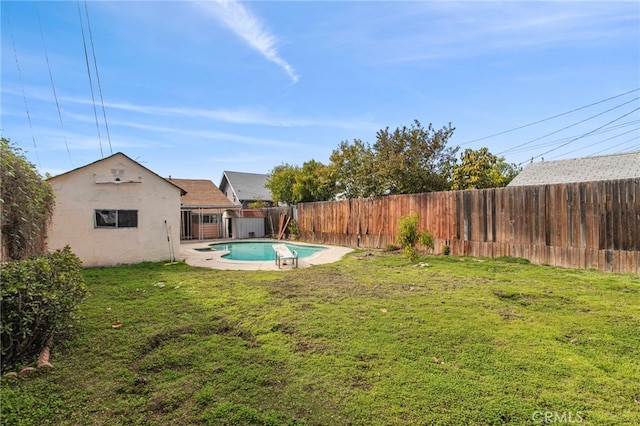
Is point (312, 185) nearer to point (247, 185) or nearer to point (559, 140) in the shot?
point (247, 185)

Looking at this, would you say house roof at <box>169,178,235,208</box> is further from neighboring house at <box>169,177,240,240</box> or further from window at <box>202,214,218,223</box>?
window at <box>202,214,218,223</box>

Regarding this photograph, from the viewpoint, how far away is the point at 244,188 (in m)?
30.3

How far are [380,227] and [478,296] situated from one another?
25.1 feet

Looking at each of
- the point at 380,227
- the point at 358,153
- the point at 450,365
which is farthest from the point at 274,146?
the point at 450,365

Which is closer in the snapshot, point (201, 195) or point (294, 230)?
point (294, 230)

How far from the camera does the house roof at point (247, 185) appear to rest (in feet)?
97.0

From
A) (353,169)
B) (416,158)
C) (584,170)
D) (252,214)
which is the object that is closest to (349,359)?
(416,158)

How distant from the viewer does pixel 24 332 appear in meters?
2.88

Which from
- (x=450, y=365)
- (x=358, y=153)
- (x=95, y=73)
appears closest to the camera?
(x=450, y=365)

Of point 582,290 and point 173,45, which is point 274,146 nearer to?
point 173,45

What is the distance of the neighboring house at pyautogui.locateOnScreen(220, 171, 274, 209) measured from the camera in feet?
95.8

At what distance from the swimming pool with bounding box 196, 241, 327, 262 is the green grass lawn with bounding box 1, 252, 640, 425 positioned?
753 centimetres

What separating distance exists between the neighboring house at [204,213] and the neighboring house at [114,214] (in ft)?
28.1

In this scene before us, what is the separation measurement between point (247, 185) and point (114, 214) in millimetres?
21675
